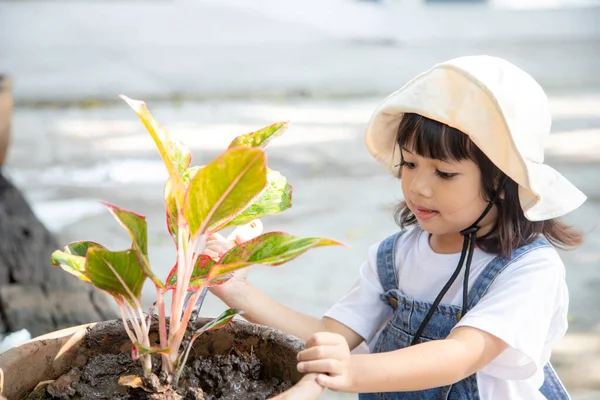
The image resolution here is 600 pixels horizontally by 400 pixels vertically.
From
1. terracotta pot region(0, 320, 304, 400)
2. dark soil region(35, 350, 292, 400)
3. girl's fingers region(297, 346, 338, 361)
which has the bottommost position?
dark soil region(35, 350, 292, 400)

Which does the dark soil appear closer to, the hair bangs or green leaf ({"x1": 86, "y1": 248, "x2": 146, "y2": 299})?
green leaf ({"x1": 86, "y1": 248, "x2": 146, "y2": 299})

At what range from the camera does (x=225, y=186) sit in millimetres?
950

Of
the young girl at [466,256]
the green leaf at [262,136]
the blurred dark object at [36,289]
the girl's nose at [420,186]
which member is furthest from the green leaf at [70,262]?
the blurred dark object at [36,289]

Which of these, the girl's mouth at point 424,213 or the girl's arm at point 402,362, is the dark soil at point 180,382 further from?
the girl's mouth at point 424,213

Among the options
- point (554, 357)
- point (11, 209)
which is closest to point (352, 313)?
point (554, 357)

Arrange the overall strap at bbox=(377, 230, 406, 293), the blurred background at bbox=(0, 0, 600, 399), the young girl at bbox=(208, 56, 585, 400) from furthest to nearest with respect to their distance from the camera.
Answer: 1. the blurred background at bbox=(0, 0, 600, 399)
2. the overall strap at bbox=(377, 230, 406, 293)
3. the young girl at bbox=(208, 56, 585, 400)

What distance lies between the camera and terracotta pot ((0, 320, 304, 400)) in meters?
1.12

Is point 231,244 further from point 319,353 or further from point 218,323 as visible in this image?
point 319,353

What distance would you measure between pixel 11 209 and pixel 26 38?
6400 millimetres

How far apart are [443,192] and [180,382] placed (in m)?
0.53

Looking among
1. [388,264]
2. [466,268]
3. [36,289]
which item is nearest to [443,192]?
[466,268]

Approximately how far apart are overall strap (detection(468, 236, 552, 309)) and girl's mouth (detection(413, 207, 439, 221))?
5.4 inches

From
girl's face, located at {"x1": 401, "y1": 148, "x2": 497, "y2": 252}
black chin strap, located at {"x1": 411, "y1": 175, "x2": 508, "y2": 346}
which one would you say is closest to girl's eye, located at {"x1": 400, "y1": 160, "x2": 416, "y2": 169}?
girl's face, located at {"x1": 401, "y1": 148, "x2": 497, "y2": 252}

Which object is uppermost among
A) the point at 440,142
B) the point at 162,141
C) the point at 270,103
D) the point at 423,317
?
the point at 162,141
